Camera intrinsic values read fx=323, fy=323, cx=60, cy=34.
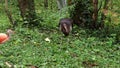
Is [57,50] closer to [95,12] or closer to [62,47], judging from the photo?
[62,47]

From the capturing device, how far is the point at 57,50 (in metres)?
8.10

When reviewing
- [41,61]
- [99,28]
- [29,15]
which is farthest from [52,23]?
[41,61]

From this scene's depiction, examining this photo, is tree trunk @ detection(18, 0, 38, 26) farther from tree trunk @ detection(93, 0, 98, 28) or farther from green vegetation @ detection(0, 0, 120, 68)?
tree trunk @ detection(93, 0, 98, 28)

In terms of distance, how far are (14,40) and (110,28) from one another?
3126mm

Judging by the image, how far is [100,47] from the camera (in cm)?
888

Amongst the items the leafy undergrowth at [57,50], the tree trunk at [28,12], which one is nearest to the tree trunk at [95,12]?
the leafy undergrowth at [57,50]

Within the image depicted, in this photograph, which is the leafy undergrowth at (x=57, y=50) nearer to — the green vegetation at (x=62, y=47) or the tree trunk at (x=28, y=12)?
the green vegetation at (x=62, y=47)

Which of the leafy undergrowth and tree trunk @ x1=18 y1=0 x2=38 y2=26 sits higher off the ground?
tree trunk @ x1=18 y1=0 x2=38 y2=26

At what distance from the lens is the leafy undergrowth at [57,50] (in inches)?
280

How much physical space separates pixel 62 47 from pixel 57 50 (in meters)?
0.39

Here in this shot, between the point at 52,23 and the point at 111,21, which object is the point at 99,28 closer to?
the point at 111,21

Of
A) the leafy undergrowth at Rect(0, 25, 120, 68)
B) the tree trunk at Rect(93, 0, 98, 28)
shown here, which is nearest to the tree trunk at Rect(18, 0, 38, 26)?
the leafy undergrowth at Rect(0, 25, 120, 68)

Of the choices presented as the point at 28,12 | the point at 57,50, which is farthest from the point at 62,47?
the point at 28,12

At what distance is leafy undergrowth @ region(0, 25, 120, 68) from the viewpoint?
A: 712cm
